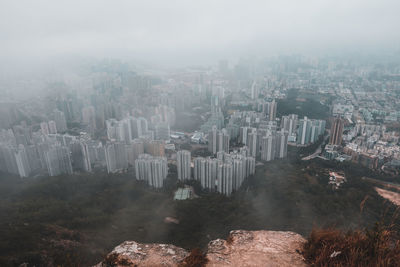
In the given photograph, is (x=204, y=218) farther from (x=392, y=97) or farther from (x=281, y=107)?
(x=392, y=97)

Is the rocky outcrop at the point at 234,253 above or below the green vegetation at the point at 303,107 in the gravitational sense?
above

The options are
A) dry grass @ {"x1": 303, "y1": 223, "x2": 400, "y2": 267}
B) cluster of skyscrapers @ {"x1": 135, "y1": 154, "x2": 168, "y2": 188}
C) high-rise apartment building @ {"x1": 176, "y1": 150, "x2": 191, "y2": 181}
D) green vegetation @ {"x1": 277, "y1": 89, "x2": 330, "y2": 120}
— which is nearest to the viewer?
dry grass @ {"x1": 303, "y1": 223, "x2": 400, "y2": 267}

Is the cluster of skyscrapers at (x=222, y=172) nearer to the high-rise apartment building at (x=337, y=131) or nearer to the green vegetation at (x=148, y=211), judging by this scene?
the green vegetation at (x=148, y=211)

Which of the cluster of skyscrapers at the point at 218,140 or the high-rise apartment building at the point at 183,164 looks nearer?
the high-rise apartment building at the point at 183,164

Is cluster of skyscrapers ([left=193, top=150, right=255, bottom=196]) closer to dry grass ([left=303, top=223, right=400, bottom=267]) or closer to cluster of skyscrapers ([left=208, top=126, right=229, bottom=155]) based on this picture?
cluster of skyscrapers ([left=208, top=126, right=229, bottom=155])

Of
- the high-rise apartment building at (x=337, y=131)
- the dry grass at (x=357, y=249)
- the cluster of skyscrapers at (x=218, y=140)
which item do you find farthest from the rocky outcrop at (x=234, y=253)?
the high-rise apartment building at (x=337, y=131)

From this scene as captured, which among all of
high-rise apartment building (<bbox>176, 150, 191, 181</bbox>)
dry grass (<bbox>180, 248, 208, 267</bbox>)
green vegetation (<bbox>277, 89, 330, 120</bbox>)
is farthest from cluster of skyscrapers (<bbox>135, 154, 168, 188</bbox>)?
green vegetation (<bbox>277, 89, 330, 120</bbox>)

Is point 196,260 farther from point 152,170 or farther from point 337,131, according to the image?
point 337,131
